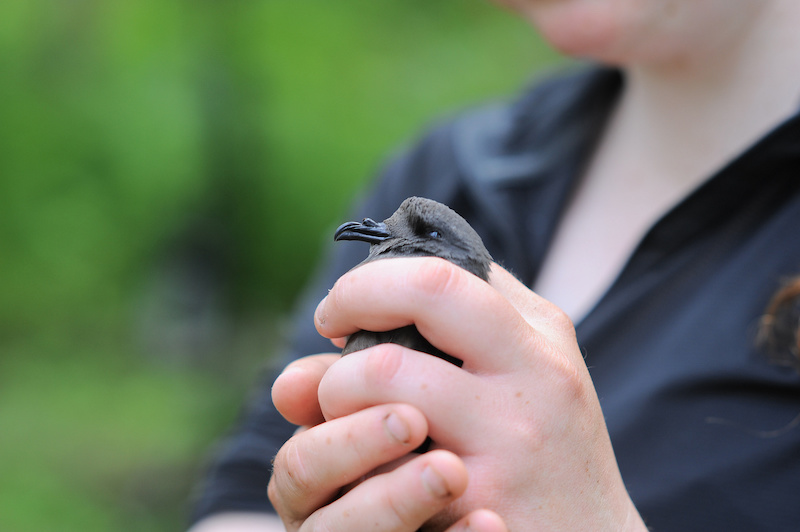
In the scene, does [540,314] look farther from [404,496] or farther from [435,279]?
[404,496]

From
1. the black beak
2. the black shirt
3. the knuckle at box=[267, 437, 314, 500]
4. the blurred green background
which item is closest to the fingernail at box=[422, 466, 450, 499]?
the knuckle at box=[267, 437, 314, 500]

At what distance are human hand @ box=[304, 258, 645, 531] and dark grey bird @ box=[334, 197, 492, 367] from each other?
0.46ft

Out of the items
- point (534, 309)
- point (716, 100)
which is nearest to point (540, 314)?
point (534, 309)

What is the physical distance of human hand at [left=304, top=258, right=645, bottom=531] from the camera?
3.62ft

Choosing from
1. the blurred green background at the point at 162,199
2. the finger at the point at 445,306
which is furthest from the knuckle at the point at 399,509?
the blurred green background at the point at 162,199

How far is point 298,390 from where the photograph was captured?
138 centimetres

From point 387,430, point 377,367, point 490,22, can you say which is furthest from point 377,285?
point 490,22

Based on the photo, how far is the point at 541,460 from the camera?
3.71 ft

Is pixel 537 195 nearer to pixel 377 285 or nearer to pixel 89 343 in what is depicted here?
pixel 377 285

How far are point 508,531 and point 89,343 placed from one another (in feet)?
19.9

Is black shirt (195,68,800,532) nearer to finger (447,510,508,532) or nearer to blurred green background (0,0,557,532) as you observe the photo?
finger (447,510,508,532)

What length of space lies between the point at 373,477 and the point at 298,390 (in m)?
0.32

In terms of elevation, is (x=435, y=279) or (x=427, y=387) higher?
(x=435, y=279)

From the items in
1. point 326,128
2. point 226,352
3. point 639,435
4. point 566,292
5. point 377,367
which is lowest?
point 639,435
